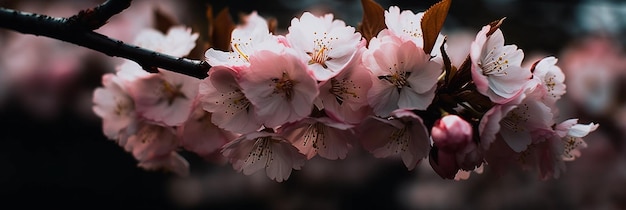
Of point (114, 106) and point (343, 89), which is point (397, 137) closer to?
point (343, 89)

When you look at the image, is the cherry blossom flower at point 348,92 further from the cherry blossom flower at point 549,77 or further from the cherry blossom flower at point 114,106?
the cherry blossom flower at point 114,106

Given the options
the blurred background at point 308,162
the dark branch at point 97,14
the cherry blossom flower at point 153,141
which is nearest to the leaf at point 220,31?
the blurred background at point 308,162

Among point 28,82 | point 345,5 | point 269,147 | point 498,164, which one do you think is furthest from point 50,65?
point 498,164

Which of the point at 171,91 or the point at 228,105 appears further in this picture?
the point at 171,91

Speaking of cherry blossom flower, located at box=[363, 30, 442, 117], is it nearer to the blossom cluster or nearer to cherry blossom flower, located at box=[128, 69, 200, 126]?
the blossom cluster

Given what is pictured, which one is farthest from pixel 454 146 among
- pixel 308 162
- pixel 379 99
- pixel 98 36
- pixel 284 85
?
pixel 308 162
